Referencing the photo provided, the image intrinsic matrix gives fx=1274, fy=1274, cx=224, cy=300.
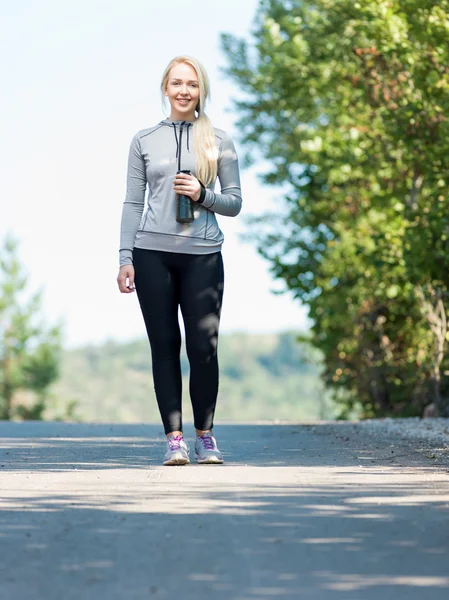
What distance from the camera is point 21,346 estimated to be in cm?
7994

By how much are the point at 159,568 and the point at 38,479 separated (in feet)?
9.04

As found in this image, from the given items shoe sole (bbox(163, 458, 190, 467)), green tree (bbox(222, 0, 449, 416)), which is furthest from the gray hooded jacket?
green tree (bbox(222, 0, 449, 416))

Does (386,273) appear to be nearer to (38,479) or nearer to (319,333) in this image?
(319,333)

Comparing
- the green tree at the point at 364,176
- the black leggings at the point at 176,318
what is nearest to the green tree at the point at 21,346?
the green tree at the point at 364,176

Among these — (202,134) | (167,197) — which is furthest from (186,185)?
(202,134)

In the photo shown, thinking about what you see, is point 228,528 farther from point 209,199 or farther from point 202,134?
point 202,134

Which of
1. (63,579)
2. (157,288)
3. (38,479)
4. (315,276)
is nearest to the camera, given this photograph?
(63,579)

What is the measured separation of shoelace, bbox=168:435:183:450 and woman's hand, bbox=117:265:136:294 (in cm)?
93

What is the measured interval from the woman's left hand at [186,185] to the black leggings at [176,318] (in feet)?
1.36

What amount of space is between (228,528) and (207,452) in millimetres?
2835

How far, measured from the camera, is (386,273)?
67.3ft

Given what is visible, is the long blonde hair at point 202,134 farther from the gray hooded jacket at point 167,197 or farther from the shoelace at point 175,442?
the shoelace at point 175,442

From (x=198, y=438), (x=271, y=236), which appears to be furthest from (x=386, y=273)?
(x=198, y=438)

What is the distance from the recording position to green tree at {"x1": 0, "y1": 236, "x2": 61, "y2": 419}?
7719cm
